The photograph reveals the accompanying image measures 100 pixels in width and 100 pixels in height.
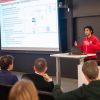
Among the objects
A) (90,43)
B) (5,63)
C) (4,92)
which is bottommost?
(4,92)

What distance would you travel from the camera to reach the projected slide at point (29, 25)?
23.8ft

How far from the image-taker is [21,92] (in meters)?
1.47

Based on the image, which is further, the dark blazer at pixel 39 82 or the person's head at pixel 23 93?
the dark blazer at pixel 39 82

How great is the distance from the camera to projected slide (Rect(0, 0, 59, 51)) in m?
7.25

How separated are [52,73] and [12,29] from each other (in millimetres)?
1917

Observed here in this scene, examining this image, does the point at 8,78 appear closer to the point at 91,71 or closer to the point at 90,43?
the point at 91,71

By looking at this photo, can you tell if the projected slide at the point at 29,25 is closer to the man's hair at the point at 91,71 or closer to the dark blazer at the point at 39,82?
the dark blazer at the point at 39,82

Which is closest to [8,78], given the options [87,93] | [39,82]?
[39,82]

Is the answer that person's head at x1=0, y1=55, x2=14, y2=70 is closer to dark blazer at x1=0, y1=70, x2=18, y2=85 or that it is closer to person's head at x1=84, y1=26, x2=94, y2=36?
dark blazer at x1=0, y1=70, x2=18, y2=85

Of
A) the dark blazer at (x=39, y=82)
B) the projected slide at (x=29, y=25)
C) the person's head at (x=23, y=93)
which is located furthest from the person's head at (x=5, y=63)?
the projected slide at (x=29, y=25)

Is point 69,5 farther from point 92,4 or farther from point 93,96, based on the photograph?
point 93,96

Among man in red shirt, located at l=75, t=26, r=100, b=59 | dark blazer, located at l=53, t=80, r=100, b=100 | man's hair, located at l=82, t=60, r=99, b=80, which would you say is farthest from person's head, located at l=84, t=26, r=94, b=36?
dark blazer, located at l=53, t=80, r=100, b=100

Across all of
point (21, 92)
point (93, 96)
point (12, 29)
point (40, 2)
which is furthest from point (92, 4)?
point (21, 92)

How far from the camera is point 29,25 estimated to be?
7.89 m
